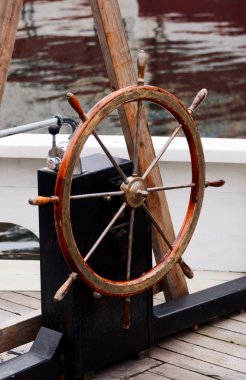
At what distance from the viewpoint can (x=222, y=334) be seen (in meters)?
3.63

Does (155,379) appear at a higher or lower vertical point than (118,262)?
lower

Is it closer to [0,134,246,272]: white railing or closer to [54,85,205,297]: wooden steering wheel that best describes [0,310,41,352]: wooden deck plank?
[54,85,205,297]: wooden steering wheel

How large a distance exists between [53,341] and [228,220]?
49.2 inches

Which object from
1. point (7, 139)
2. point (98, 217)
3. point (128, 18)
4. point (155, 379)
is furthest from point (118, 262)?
point (128, 18)

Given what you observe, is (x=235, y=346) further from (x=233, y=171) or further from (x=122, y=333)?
(x=233, y=171)

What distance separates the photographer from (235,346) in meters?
3.51

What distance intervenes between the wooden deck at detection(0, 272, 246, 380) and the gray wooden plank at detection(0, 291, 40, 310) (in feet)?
0.08

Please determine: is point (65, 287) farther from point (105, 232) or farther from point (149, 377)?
point (149, 377)

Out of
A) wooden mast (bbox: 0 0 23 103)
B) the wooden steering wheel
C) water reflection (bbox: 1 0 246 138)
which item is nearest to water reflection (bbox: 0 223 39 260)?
the wooden steering wheel

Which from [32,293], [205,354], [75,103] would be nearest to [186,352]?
[205,354]

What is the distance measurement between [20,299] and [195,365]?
34.7 inches

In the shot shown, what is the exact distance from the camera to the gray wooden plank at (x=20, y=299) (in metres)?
3.89

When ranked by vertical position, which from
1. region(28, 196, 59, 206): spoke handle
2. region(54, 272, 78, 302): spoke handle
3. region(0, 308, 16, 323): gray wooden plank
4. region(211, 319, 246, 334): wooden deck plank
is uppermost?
region(28, 196, 59, 206): spoke handle

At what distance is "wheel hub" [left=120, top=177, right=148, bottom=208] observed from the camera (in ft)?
10.1
